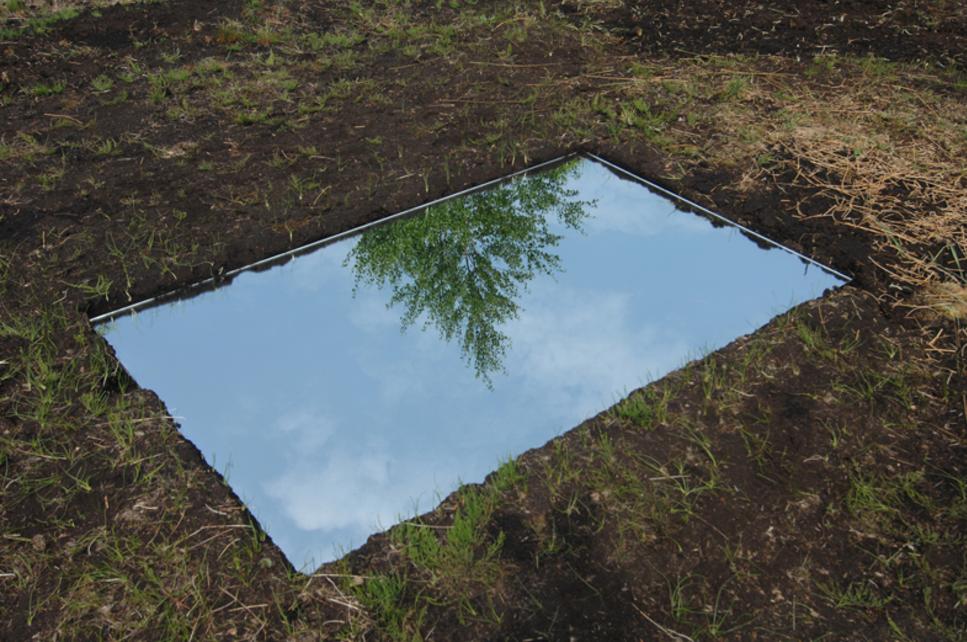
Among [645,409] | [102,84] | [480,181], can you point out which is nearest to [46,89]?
[102,84]

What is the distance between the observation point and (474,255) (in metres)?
3.65

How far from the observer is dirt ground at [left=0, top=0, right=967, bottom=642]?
7.62 feet

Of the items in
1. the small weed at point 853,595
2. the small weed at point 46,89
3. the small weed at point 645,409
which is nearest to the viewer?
the small weed at point 853,595

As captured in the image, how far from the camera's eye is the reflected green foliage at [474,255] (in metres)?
3.33

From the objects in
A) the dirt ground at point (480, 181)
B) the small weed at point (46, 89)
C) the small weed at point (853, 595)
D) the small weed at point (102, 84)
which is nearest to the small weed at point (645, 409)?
the dirt ground at point (480, 181)

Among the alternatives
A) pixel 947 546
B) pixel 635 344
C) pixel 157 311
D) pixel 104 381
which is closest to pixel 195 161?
pixel 157 311

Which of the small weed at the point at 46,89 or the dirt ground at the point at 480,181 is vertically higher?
the small weed at the point at 46,89

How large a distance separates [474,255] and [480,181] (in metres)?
0.56

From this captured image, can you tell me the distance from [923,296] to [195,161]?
10.4ft

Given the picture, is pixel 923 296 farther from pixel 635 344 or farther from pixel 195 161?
pixel 195 161

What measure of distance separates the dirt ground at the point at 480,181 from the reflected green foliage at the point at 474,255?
191mm

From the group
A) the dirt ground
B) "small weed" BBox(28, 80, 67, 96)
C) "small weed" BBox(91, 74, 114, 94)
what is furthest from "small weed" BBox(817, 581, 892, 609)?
"small weed" BBox(28, 80, 67, 96)

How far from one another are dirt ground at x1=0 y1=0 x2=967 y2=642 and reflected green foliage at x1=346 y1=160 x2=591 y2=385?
19 centimetres

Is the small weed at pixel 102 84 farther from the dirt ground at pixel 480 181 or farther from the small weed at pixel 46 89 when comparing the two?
the small weed at pixel 46 89
